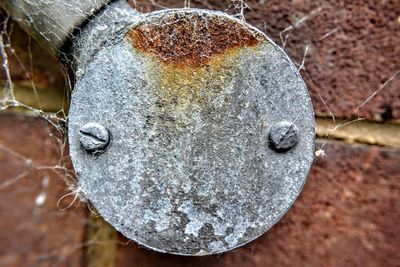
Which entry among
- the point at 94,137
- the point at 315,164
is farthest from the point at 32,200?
the point at 315,164

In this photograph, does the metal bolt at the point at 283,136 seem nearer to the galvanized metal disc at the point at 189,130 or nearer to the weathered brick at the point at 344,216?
the galvanized metal disc at the point at 189,130

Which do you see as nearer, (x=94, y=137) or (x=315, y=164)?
(x=94, y=137)

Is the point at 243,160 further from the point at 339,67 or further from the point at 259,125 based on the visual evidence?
the point at 339,67

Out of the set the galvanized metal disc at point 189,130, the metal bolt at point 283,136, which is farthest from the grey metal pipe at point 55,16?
the metal bolt at point 283,136

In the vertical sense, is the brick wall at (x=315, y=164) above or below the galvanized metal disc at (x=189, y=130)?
below

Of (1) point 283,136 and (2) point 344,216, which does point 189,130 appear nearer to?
(1) point 283,136

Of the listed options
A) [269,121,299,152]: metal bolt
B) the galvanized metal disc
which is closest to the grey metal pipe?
the galvanized metal disc
